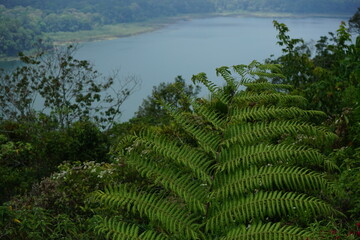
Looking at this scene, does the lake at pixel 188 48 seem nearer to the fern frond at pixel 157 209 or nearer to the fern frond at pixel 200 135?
the fern frond at pixel 200 135

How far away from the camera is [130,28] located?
8181cm

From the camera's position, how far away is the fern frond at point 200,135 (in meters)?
2.04

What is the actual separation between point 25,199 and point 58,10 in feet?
237

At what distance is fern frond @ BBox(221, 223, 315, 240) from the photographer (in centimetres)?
162

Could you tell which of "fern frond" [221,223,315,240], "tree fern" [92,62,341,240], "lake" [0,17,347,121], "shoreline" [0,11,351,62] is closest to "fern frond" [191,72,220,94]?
"tree fern" [92,62,341,240]

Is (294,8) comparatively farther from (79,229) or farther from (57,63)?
(79,229)

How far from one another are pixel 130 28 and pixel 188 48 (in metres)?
11.6

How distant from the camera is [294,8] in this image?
324ft

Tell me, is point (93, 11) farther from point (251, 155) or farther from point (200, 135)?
point (251, 155)

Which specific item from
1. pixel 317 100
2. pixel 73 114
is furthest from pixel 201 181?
pixel 73 114

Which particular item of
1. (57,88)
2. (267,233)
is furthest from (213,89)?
(57,88)

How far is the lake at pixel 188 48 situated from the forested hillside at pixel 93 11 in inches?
145

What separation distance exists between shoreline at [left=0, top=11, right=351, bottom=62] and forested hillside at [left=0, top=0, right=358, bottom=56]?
0.92m

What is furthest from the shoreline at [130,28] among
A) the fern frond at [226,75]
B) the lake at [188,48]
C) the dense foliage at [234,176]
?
the fern frond at [226,75]
